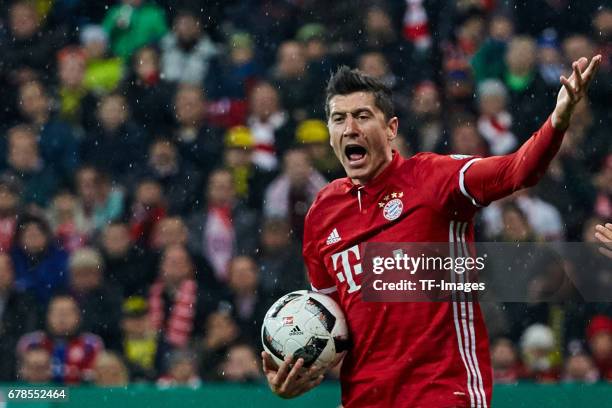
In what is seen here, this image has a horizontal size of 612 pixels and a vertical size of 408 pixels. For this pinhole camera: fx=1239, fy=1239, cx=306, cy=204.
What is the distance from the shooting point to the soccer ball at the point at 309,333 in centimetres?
483

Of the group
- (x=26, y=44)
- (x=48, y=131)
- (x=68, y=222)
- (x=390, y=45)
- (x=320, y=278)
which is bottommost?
(x=320, y=278)

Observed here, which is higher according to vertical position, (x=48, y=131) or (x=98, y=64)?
(x=98, y=64)

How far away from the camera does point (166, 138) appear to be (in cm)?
841

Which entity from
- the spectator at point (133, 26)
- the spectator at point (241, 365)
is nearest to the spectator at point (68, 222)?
the spectator at point (133, 26)

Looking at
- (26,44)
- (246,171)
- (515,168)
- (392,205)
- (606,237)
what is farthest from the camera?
(26,44)

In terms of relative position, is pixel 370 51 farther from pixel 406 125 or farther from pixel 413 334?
pixel 413 334

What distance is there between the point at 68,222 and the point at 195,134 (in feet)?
3.39

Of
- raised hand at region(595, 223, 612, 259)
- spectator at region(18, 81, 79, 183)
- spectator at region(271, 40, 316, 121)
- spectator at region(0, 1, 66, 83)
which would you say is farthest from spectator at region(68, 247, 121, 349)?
raised hand at region(595, 223, 612, 259)

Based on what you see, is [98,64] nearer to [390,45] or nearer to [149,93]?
[149,93]

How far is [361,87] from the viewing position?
16.6 feet

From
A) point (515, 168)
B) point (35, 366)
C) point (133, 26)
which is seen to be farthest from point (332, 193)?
point (133, 26)

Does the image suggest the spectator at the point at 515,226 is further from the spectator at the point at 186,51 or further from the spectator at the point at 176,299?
the spectator at the point at 186,51

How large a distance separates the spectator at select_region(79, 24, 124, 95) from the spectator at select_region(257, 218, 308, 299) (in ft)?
5.79

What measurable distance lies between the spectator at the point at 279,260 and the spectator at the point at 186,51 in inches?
56.6
